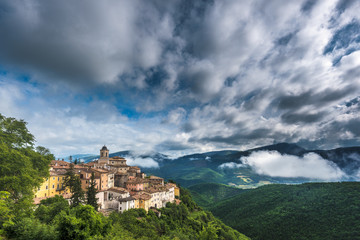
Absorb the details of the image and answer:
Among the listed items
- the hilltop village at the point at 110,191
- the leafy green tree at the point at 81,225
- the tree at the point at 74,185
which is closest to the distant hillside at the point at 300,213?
the hilltop village at the point at 110,191

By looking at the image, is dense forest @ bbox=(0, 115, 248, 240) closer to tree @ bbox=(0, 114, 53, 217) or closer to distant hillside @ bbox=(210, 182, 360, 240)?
tree @ bbox=(0, 114, 53, 217)

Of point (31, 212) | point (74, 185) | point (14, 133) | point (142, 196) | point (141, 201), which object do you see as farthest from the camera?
point (142, 196)

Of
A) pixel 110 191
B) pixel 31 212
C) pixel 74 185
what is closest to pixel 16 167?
pixel 31 212

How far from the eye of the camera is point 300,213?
13212 centimetres

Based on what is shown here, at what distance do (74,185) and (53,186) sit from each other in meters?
14.9

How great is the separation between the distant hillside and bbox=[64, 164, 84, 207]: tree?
396ft

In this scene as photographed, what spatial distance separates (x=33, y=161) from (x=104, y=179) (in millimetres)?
27463

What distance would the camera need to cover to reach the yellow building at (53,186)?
47.6 meters

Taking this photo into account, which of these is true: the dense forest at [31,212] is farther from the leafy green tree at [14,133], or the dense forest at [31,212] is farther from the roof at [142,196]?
the roof at [142,196]

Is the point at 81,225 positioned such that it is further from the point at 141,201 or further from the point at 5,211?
the point at 141,201

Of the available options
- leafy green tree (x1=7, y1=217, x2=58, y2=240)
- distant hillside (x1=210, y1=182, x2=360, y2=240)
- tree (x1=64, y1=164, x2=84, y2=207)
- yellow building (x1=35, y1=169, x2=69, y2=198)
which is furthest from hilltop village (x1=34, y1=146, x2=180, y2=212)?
distant hillside (x1=210, y1=182, x2=360, y2=240)

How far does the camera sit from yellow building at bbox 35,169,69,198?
1874 inches

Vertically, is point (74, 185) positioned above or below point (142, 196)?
above

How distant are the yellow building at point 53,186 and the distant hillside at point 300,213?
Result: 399 ft
